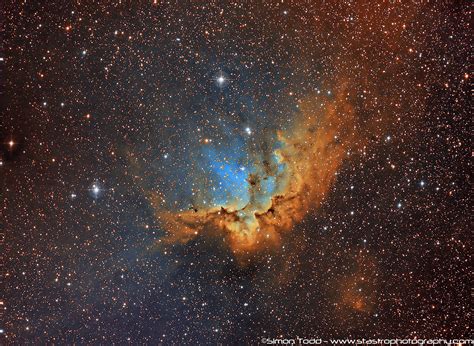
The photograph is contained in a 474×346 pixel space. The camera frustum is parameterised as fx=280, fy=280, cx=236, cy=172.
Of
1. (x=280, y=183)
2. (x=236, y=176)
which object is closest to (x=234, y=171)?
(x=236, y=176)

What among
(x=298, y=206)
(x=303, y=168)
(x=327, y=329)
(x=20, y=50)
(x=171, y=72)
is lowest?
(x=327, y=329)

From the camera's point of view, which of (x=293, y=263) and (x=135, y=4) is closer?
(x=135, y=4)

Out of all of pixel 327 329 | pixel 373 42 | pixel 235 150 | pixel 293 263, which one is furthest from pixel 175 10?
pixel 327 329

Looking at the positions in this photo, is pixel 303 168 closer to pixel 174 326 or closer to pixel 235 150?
pixel 235 150

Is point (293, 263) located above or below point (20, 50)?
below

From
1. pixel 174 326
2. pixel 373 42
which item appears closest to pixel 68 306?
pixel 174 326

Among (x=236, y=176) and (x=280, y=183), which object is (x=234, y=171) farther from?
(x=280, y=183)
